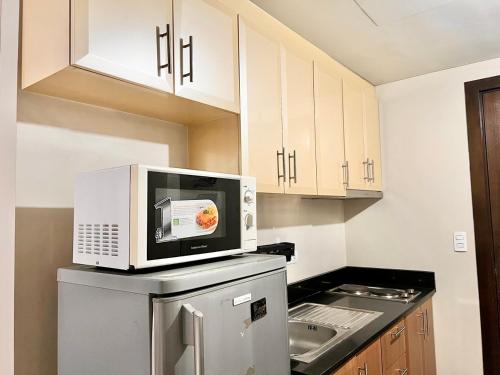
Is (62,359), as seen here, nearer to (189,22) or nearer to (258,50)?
(189,22)

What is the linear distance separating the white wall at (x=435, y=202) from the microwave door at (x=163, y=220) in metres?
2.15

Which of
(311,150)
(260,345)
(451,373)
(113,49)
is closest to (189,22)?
(113,49)

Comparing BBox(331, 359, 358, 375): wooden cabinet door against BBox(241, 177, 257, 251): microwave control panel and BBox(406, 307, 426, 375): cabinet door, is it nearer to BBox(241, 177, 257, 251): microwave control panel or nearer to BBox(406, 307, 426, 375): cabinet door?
BBox(241, 177, 257, 251): microwave control panel

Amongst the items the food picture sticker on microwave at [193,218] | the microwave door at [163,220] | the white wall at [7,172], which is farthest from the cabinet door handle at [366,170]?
the white wall at [7,172]

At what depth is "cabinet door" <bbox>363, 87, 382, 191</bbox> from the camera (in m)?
2.67

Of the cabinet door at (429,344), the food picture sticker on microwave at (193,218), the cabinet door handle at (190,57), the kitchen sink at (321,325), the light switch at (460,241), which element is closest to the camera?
the food picture sticker on microwave at (193,218)

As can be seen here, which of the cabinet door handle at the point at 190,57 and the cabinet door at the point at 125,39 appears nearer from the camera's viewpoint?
the cabinet door at the point at 125,39

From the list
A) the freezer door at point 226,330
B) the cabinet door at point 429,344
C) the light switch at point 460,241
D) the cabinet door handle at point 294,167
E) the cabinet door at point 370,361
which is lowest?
the cabinet door at point 429,344

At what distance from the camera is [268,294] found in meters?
1.22

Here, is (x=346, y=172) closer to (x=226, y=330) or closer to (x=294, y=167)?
(x=294, y=167)

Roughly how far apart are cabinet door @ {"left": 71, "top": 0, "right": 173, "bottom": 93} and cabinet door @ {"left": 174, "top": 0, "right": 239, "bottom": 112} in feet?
0.16

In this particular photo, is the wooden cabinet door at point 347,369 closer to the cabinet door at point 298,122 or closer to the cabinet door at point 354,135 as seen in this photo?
the cabinet door at point 298,122

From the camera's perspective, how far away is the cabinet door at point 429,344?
2412 mm

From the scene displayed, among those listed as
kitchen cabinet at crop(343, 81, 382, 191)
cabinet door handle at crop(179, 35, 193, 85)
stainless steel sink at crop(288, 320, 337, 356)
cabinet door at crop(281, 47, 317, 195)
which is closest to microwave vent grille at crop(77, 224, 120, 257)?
cabinet door handle at crop(179, 35, 193, 85)
